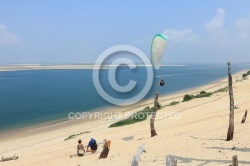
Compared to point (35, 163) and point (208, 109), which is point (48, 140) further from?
point (208, 109)

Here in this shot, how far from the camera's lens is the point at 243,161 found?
9.81 meters

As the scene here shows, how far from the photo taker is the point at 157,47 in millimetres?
14648

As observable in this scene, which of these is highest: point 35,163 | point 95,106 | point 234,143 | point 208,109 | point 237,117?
point 95,106

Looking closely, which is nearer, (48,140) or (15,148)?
(15,148)

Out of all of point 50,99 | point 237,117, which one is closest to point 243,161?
point 237,117

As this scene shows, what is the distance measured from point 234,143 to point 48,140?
16.6m

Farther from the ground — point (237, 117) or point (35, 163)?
point (237, 117)

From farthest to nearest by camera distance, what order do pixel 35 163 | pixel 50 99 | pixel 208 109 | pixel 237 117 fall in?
1. pixel 50 99
2. pixel 208 109
3. pixel 237 117
4. pixel 35 163

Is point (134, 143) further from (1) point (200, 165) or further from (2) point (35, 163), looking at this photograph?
(1) point (200, 165)

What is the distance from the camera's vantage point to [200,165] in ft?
32.9

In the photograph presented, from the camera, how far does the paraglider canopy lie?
14.5 metres

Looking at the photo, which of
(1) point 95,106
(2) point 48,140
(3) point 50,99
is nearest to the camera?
(2) point 48,140

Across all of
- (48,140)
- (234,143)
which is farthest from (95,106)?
(234,143)

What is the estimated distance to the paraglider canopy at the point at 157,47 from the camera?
14.5m
